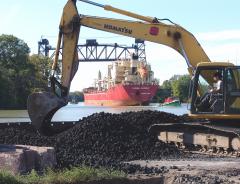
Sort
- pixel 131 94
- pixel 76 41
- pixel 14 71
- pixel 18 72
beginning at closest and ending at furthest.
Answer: pixel 76 41 < pixel 131 94 < pixel 14 71 < pixel 18 72

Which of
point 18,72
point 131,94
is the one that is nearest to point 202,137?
point 131,94

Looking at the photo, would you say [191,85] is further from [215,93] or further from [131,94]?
[131,94]

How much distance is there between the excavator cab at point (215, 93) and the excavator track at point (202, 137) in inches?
22.2

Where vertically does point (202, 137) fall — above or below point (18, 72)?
below

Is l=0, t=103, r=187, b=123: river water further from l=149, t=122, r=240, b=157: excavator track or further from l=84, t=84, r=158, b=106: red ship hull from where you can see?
l=84, t=84, r=158, b=106: red ship hull

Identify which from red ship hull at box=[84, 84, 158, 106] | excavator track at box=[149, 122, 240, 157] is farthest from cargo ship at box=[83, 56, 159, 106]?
excavator track at box=[149, 122, 240, 157]

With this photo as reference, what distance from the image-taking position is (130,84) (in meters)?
81.8

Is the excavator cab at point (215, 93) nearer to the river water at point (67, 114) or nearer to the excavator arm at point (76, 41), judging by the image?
the excavator arm at point (76, 41)

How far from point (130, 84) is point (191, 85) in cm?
6543

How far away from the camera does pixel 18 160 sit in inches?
414

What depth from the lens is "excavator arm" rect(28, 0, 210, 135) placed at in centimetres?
1783

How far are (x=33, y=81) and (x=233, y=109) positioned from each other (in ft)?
242

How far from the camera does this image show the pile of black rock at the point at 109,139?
16.3m

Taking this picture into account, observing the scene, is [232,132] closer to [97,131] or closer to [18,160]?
[97,131]
